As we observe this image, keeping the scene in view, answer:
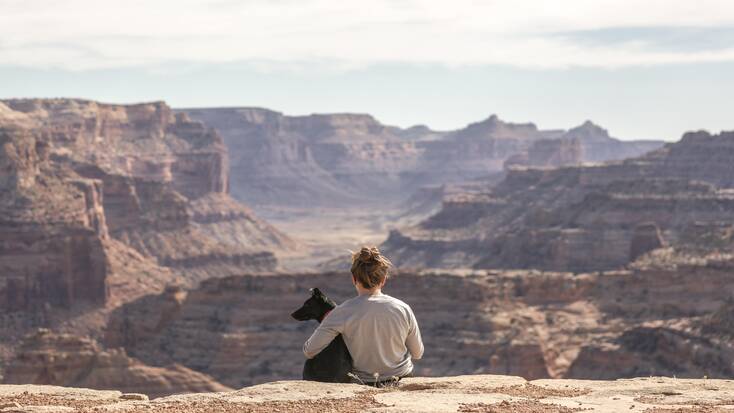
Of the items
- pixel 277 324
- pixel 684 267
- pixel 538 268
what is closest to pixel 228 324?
pixel 277 324

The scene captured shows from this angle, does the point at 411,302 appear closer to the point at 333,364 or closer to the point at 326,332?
the point at 333,364

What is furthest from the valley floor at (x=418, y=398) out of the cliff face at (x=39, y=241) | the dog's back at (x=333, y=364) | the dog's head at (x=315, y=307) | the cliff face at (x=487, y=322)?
the cliff face at (x=39, y=241)

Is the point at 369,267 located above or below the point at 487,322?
above

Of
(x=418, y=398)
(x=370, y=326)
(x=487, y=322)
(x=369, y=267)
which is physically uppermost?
(x=369, y=267)

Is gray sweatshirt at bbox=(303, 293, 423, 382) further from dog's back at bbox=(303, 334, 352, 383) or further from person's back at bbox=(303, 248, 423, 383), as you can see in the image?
dog's back at bbox=(303, 334, 352, 383)

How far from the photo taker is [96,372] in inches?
3255

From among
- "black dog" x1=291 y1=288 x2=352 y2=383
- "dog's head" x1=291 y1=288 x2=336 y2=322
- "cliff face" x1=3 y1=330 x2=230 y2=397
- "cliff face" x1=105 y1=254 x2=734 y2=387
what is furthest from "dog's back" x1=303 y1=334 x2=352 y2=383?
"cliff face" x1=105 y1=254 x2=734 y2=387

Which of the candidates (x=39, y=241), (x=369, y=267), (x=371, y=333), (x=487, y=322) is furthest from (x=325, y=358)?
(x=39, y=241)

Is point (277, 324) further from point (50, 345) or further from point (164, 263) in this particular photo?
point (164, 263)

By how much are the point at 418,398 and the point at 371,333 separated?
57.8 inches

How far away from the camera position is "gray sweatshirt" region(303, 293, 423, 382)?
23.0 metres

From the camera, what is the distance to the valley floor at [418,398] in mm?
21719

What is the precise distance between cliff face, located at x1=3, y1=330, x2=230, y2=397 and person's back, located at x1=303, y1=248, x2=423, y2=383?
58.3m

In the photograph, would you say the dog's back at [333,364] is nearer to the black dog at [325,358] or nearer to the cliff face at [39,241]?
the black dog at [325,358]
